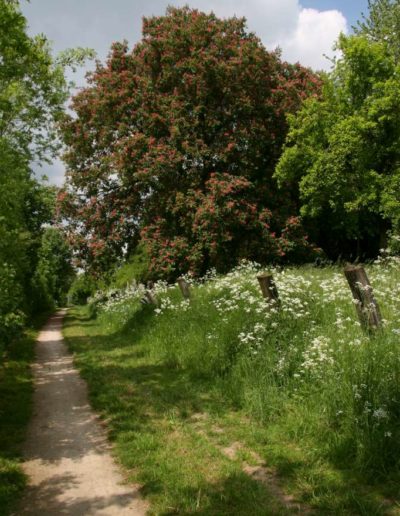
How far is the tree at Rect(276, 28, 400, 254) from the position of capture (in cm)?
2330

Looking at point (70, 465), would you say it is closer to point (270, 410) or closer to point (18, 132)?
point (270, 410)

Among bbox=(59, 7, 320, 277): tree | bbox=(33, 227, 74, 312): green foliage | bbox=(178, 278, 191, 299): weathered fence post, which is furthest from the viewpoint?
bbox=(33, 227, 74, 312): green foliage

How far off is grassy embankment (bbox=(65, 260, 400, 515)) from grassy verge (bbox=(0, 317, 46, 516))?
4.37 feet

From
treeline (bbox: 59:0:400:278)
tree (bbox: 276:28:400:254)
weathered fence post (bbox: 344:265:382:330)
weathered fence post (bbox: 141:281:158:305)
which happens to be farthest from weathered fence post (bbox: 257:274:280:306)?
tree (bbox: 276:28:400:254)

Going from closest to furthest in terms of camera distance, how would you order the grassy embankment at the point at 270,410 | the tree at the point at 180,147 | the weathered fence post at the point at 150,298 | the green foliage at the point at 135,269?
the grassy embankment at the point at 270,410 → the weathered fence post at the point at 150,298 → the tree at the point at 180,147 → the green foliage at the point at 135,269

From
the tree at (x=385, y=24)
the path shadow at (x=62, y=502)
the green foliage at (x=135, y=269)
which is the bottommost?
the path shadow at (x=62, y=502)

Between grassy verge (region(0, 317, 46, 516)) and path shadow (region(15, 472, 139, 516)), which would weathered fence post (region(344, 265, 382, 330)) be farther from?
grassy verge (region(0, 317, 46, 516))

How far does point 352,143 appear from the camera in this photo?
24031 mm

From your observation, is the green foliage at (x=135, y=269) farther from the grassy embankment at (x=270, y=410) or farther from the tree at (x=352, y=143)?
the grassy embankment at (x=270, y=410)

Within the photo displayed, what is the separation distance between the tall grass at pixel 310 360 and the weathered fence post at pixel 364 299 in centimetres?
17

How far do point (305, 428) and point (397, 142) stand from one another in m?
22.3

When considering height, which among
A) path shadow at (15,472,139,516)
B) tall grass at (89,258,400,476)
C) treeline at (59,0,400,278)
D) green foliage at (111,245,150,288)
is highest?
treeline at (59,0,400,278)

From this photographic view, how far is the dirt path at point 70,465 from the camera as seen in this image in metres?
4.72

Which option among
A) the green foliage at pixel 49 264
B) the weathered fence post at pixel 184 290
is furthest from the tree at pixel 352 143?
the green foliage at pixel 49 264
